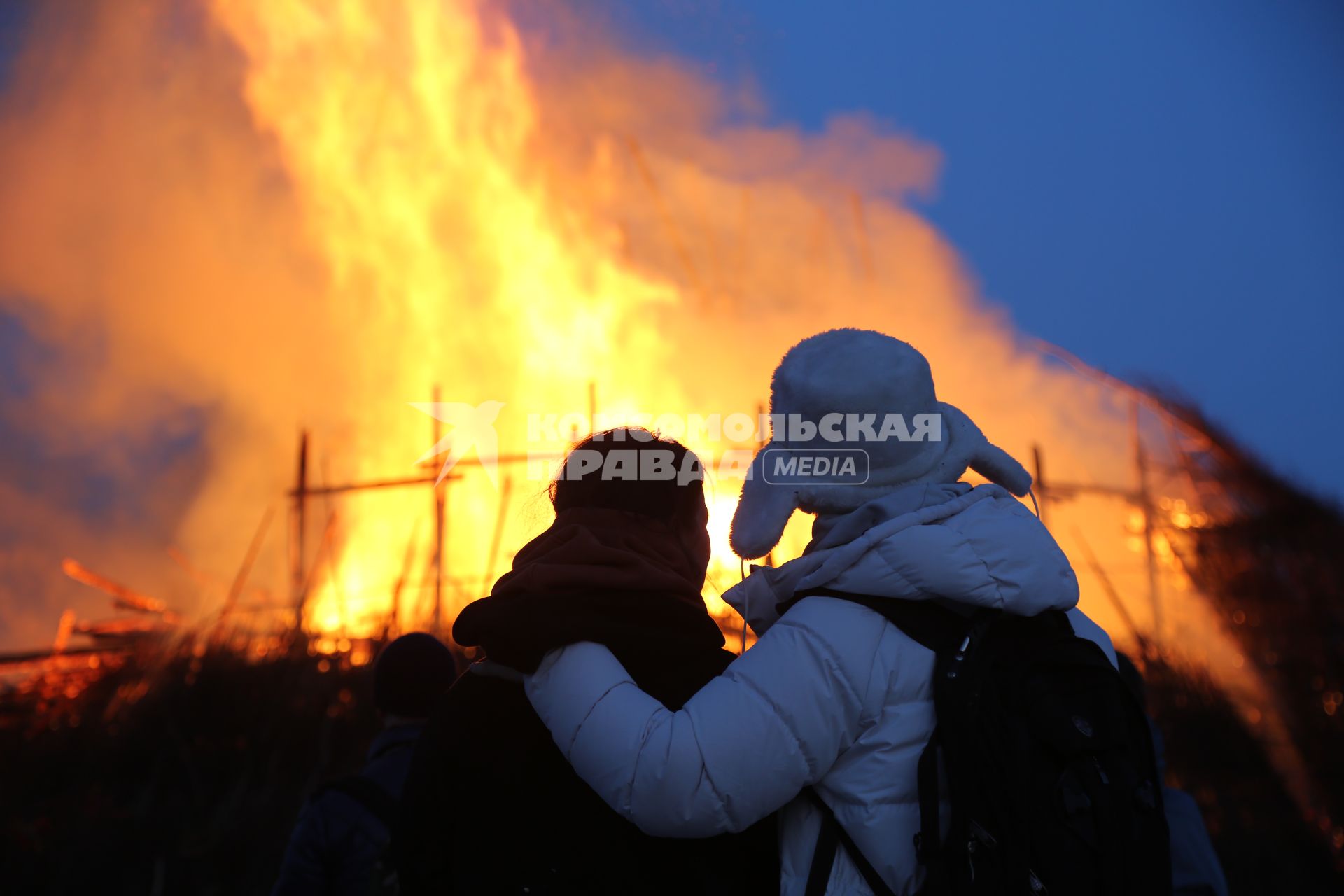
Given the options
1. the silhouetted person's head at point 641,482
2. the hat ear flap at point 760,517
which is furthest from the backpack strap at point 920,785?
the silhouetted person's head at point 641,482

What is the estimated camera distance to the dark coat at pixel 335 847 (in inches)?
122

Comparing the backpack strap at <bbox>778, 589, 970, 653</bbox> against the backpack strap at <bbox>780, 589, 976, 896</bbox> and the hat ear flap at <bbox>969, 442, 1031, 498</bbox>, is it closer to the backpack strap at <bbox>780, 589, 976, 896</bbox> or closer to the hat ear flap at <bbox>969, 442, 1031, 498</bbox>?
the backpack strap at <bbox>780, 589, 976, 896</bbox>

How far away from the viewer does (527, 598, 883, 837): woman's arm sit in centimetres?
157

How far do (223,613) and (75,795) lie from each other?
1.93 m

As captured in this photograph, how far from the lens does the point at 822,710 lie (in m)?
1.59

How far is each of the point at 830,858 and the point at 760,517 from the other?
0.60 metres

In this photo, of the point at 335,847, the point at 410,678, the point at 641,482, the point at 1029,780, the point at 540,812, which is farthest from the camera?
the point at 410,678

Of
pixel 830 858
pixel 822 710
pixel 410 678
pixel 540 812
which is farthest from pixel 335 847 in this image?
pixel 822 710

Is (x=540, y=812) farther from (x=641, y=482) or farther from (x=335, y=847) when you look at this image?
(x=335, y=847)

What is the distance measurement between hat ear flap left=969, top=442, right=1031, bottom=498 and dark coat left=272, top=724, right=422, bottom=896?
2.07m

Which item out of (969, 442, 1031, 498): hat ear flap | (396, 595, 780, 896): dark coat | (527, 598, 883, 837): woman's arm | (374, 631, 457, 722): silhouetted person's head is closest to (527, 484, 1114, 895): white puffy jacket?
(527, 598, 883, 837): woman's arm

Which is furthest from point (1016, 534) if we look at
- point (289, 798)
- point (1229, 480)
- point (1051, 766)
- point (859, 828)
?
point (1229, 480)

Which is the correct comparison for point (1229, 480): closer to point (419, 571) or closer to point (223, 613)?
point (419, 571)

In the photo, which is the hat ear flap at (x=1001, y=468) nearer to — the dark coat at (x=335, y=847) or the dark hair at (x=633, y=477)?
the dark hair at (x=633, y=477)
